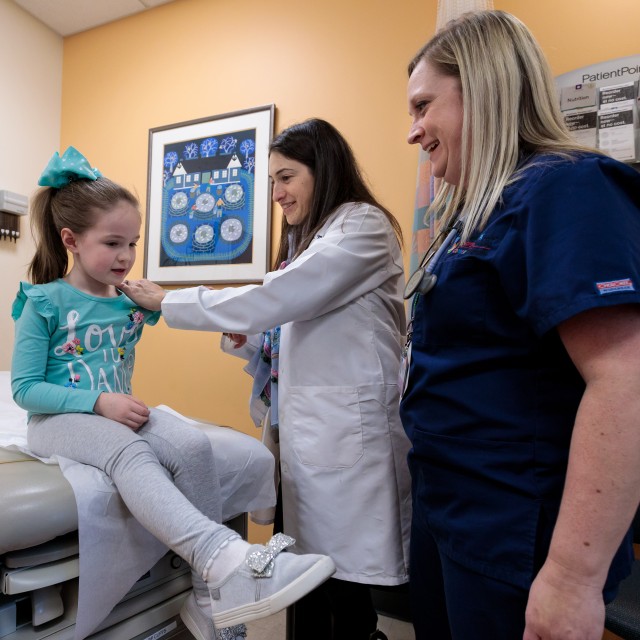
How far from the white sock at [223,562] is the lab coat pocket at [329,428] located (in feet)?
1.13

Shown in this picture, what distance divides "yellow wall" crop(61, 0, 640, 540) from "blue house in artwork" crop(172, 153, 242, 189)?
0.79ft

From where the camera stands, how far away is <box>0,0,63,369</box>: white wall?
2588mm

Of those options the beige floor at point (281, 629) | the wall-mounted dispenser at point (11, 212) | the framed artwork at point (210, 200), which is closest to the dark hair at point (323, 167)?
the framed artwork at point (210, 200)

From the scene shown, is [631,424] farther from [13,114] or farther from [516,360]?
[13,114]

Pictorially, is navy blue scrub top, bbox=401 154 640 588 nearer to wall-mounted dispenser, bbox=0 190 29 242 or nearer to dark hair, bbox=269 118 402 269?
dark hair, bbox=269 118 402 269

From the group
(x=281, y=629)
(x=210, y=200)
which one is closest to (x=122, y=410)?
(x=281, y=629)

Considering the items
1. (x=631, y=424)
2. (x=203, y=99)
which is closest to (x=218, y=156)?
(x=203, y=99)

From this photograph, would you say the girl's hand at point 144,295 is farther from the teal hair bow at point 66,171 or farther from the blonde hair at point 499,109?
the blonde hair at point 499,109

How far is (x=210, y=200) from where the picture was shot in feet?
7.71

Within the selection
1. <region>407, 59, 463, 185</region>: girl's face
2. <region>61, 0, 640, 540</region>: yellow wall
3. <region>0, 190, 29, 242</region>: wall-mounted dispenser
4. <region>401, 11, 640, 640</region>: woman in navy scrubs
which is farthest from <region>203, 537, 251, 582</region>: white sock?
<region>0, 190, 29, 242</region>: wall-mounted dispenser

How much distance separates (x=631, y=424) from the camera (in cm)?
51

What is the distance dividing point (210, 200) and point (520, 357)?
199 cm

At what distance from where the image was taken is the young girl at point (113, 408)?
2.51 feet

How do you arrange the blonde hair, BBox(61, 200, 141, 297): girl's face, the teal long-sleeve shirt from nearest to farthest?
the blonde hair
the teal long-sleeve shirt
BBox(61, 200, 141, 297): girl's face
